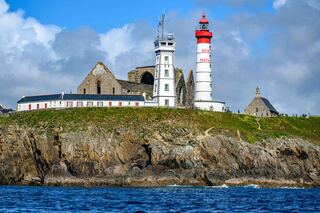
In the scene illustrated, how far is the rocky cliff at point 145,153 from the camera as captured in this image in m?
97.7

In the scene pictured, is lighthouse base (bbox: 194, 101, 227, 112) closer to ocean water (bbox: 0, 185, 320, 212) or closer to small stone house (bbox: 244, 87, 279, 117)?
small stone house (bbox: 244, 87, 279, 117)

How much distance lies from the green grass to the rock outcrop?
1.78 m

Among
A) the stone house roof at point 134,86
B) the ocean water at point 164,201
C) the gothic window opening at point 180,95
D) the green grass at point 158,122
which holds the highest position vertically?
the stone house roof at point 134,86

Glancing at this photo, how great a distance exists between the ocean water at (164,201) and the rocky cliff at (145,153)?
31.6ft

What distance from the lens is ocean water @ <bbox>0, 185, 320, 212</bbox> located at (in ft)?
198

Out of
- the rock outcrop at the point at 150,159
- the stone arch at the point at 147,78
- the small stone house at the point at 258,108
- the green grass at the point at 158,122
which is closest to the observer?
the rock outcrop at the point at 150,159

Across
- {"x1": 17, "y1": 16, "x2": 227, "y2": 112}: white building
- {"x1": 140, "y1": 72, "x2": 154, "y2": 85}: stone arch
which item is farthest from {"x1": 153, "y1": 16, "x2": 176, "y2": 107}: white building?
{"x1": 140, "y1": 72, "x2": 154, "y2": 85}: stone arch

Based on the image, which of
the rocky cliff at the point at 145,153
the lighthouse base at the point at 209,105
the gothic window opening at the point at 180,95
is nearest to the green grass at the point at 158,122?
the rocky cliff at the point at 145,153

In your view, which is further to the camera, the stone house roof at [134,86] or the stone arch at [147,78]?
the stone arch at [147,78]

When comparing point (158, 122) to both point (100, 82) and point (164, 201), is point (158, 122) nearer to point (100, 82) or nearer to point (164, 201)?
point (100, 82)

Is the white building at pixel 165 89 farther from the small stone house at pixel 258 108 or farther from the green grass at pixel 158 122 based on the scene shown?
the small stone house at pixel 258 108

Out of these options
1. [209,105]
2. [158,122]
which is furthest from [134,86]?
[158,122]

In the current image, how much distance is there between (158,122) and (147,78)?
3209cm

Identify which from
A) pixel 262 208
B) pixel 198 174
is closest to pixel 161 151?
pixel 198 174
